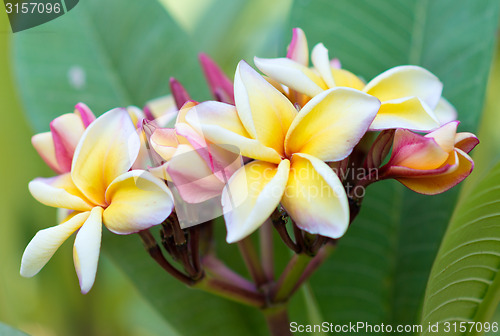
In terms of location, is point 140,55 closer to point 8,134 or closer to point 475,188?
point 8,134

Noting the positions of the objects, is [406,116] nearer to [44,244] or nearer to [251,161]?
[251,161]

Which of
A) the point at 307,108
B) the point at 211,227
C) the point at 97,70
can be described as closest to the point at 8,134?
the point at 97,70

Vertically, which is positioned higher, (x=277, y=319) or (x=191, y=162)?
(x=191, y=162)

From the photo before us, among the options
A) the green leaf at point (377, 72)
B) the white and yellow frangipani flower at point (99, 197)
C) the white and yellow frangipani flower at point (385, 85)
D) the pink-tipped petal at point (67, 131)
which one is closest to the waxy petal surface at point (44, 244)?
the white and yellow frangipani flower at point (99, 197)

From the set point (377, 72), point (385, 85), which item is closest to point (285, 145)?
point (385, 85)

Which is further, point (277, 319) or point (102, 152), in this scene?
point (277, 319)

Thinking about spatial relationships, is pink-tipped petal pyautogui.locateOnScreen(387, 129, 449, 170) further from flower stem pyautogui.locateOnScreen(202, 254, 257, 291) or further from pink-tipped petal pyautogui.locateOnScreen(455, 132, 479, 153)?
flower stem pyautogui.locateOnScreen(202, 254, 257, 291)
